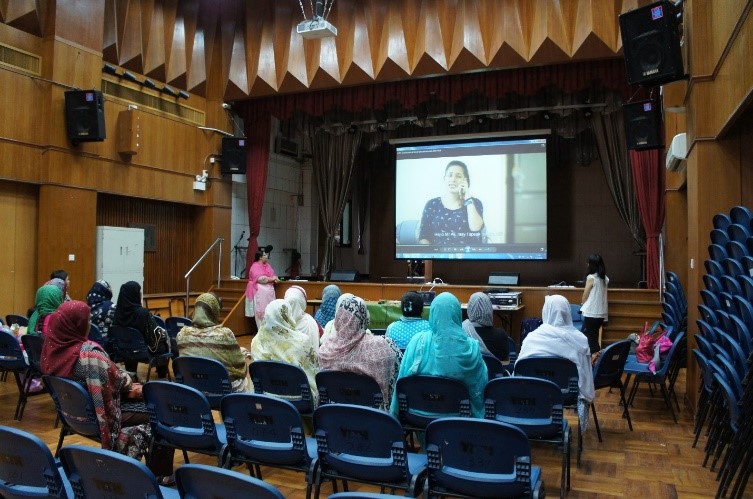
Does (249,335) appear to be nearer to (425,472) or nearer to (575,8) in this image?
(575,8)

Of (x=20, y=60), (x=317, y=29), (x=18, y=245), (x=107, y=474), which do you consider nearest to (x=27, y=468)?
(x=107, y=474)

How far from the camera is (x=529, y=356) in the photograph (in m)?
3.87

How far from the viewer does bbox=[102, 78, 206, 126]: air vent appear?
9.16 m

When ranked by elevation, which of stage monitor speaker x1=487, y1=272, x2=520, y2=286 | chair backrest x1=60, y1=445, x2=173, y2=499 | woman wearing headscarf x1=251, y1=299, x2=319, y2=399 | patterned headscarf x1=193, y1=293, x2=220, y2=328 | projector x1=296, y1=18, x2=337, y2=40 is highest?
projector x1=296, y1=18, x2=337, y2=40

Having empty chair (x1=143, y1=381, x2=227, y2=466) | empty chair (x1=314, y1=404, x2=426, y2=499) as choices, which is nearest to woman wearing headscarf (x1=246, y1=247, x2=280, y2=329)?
empty chair (x1=143, y1=381, x2=227, y2=466)

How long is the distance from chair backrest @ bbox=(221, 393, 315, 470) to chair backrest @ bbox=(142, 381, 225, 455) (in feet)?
0.39

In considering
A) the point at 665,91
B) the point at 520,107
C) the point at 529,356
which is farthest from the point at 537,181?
the point at 529,356

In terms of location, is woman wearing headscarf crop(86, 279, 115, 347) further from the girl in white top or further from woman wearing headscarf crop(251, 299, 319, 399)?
the girl in white top

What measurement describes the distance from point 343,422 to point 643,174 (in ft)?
26.3

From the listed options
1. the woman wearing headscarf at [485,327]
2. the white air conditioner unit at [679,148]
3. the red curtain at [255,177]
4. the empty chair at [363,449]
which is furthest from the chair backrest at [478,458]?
the red curtain at [255,177]

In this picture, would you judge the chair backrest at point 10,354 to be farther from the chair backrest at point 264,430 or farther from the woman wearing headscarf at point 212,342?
the chair backrest at point 264,430

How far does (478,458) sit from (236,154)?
926 centimetres

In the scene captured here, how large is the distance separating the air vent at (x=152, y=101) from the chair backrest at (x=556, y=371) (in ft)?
25.9

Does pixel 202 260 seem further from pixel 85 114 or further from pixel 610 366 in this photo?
pixel 610 366
